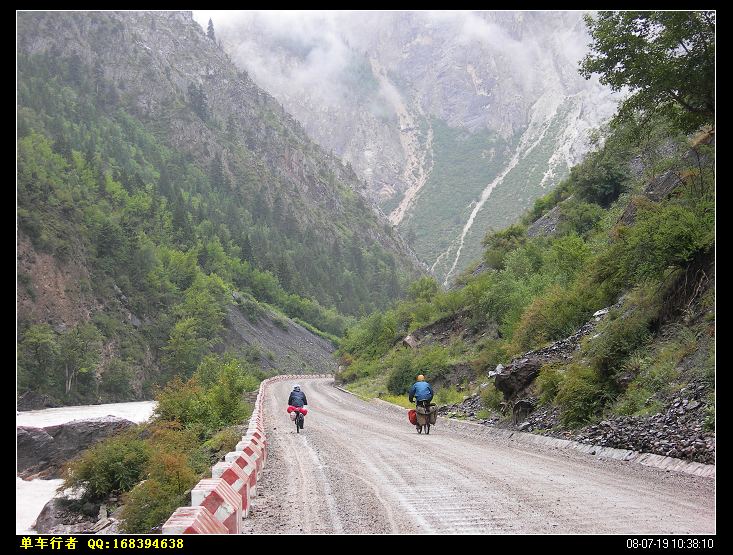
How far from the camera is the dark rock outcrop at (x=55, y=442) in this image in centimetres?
3797

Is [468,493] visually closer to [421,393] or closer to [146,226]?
[421,393]

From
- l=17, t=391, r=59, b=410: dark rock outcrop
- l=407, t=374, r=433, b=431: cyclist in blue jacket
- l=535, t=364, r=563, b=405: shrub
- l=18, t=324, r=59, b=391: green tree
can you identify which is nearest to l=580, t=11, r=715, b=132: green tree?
l=535, t=364, r=563, b=405: shrub

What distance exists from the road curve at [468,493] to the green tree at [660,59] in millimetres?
9231

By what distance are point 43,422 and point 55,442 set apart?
7024mm

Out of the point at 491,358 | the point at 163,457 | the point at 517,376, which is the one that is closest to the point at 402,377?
the point at 491,358

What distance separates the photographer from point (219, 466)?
8.41 m

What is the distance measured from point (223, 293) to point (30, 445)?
67.1m

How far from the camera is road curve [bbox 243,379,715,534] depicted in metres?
7.44

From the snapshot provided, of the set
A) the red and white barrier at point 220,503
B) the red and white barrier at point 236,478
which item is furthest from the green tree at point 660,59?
the red and white barrier at point 236,478

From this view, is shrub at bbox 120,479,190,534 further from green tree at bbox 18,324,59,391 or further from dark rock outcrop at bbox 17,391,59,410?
green tree at bbox 18,324,59,391

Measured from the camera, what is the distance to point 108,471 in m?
20.2

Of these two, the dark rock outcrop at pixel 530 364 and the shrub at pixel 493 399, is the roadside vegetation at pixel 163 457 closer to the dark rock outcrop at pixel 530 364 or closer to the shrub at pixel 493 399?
the shrub at pixel 493 399

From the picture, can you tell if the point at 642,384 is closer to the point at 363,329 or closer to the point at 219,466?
the point at 219,466
